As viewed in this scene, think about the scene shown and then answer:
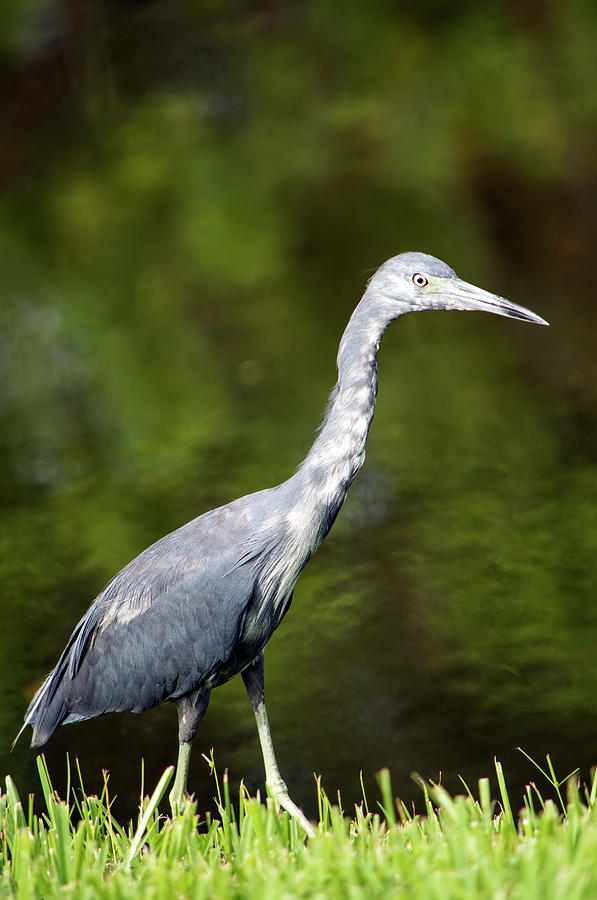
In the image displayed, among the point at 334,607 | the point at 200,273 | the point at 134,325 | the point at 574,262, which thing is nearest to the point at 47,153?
the point at 200,273

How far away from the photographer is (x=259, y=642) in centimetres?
393

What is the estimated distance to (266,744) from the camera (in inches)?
150

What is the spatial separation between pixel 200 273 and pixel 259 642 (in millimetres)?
7369

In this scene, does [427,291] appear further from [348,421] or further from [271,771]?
[271,771]

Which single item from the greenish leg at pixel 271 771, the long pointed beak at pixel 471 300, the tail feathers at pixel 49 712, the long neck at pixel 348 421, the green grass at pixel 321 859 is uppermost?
the long pointed beak at pixel 471 300

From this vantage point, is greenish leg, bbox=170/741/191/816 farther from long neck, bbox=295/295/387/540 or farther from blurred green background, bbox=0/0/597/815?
blurred green background, bbox=0/0/597/815

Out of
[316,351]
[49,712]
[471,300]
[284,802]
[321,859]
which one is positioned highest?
[316,351]

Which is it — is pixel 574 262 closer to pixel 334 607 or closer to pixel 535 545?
pixel 535 545

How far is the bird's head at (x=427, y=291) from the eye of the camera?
12.2ft

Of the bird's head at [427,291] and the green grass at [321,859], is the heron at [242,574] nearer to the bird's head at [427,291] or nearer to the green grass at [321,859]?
the bird's head at [427,291]

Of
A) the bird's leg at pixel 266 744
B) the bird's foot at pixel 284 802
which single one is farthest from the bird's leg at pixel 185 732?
the bird's foot at pixel 284 802

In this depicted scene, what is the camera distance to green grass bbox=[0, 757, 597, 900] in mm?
2561

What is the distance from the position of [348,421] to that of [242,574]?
1.99 ft

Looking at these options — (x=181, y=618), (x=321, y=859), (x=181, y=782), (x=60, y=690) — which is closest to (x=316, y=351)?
(x=60, y=690)
